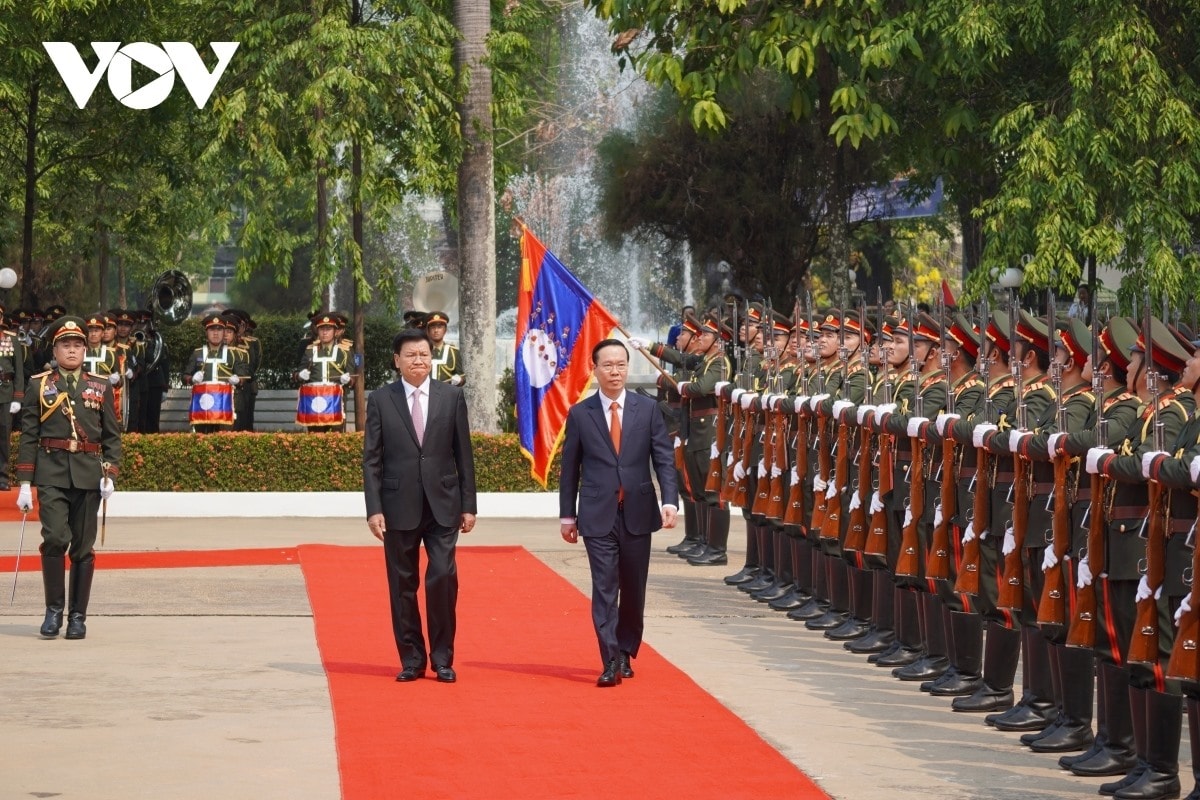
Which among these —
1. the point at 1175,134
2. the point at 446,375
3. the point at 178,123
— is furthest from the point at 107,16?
the point at 1175,134

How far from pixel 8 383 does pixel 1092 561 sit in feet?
57.6

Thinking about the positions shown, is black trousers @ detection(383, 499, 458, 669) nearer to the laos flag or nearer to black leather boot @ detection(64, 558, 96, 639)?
black leather boot @ detection(64, 558, 96, 639)

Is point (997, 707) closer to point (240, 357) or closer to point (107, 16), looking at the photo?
point (240, 357)

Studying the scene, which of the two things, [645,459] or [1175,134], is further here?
[1175,134]

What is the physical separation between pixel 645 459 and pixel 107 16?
15743 mm

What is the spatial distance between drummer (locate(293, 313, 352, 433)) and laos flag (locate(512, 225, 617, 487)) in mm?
6031

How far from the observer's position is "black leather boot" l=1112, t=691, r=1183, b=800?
25.7 ft

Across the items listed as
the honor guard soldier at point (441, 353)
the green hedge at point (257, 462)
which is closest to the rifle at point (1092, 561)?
the green hedge at point (257, 462)

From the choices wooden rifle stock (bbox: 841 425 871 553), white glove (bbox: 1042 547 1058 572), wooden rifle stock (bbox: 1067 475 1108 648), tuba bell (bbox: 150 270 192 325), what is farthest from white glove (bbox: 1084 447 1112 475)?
tuba bell (bbox: 150 270 192 325)

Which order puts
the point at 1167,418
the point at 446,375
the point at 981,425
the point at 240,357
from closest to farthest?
the point at 1167,418, the point at 981,425, the point at 446,375, the point at 240,357

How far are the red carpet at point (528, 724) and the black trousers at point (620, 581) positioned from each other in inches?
10.4

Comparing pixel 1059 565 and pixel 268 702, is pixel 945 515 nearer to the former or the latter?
pixel 1059 565

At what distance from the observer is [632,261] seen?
4084 cm

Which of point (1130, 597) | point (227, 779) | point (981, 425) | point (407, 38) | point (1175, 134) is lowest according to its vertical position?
point (227, 779)
